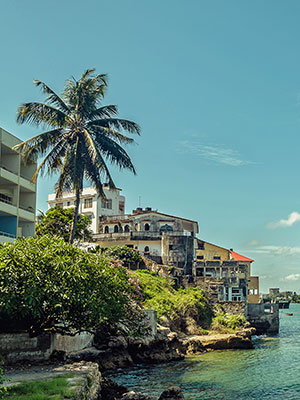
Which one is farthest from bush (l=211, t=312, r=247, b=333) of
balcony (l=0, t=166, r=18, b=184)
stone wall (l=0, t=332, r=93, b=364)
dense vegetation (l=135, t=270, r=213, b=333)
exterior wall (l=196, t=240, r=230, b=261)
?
stone wall (l=0, t=332, r=93, b=364)

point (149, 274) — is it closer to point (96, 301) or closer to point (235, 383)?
point (235, 383)


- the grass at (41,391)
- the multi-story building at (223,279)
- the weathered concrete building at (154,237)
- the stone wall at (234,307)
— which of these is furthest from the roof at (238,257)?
the grass at (41,391)

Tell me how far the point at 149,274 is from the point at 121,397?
1386 inches

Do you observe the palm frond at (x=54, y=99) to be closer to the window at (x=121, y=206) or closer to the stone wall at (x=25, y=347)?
the stone wall at (x=25, y=347)

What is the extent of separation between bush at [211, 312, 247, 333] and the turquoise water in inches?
392

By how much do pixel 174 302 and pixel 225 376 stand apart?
19949 millimetres

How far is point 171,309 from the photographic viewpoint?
48.8 metres

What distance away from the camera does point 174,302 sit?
50.9 m

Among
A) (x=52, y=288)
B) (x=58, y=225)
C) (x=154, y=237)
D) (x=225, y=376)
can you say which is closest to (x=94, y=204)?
(x=154, y=237)

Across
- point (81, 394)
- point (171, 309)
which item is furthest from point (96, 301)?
point (171, 309)

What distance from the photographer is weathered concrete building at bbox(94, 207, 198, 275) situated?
223 ft

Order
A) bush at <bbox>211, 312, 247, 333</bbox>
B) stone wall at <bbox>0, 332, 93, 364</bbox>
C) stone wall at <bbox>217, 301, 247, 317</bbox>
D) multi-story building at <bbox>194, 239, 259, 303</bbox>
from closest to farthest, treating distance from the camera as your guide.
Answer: stone wall at <bbox>0, 332, 93, 364</bbox> < bush at <bbox>211, 312, 247, 333</bbox> < stone wall at <bbox>217, 301, 247, 317</bbox> < multi-story building at <bbox>194, 239, 259, 303</bbox>

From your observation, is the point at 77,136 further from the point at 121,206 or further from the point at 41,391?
the point at 121,206

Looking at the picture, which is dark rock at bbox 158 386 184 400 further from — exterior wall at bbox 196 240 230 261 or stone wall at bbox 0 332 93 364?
exterior wall at bbox 196 240 230 261
